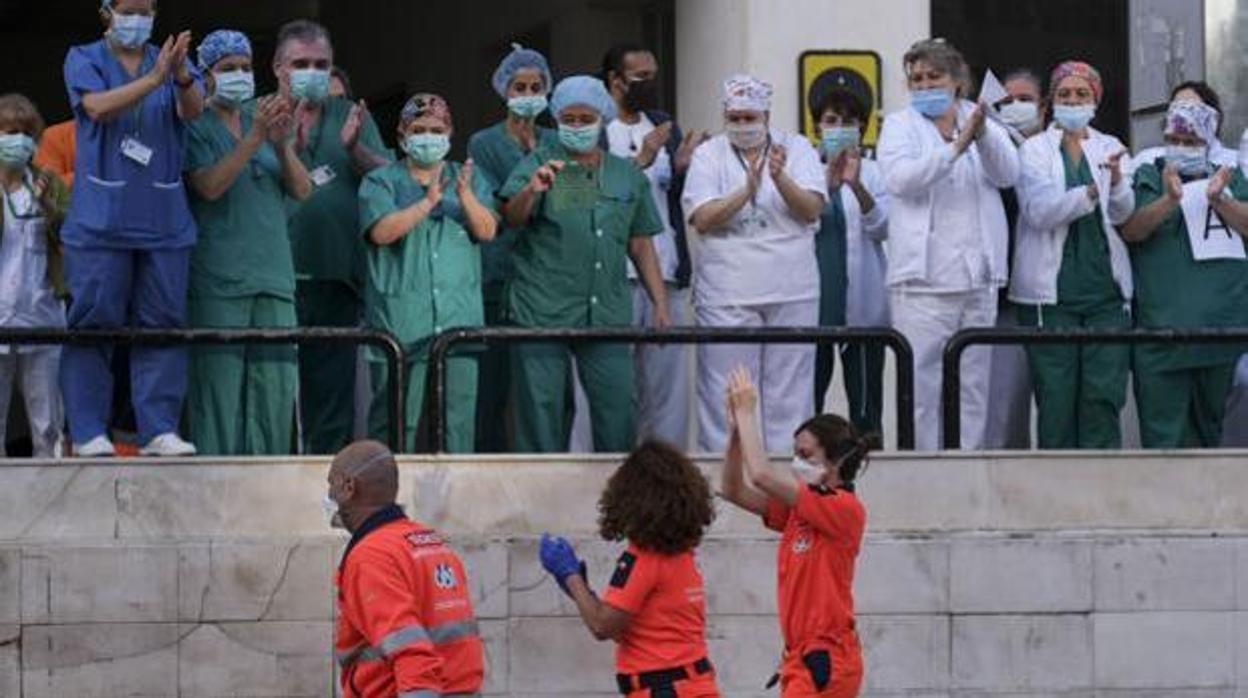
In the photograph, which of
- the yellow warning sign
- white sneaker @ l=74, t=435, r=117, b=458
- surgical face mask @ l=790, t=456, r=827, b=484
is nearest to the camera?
surgical face mask @ l=790, t=456, r=827, b=484

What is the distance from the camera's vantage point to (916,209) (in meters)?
14.1

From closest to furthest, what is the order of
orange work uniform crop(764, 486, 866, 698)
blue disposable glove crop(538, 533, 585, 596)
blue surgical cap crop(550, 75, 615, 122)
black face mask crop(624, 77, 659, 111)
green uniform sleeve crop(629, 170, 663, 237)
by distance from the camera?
blue disposable glove crop(538, 533, 585, 596) < orange work uniform crop(764, 486, 866, 698) < blue surgical cap crop(550, 75, 615, 122) < green uniform sleeve crop(629, 170, 663, 237) < black face mask crop(624, 77, 659, 111)

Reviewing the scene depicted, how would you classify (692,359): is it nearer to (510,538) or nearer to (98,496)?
(510,538)

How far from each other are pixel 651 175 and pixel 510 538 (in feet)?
7.44

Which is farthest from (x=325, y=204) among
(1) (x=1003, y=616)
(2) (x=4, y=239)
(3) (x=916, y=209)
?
(1) (x=1003, y=616)

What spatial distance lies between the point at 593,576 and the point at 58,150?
3.24 metres

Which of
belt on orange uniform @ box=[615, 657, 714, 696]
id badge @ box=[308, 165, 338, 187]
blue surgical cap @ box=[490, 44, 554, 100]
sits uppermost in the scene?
blue surgical cap @ box=[490, 44, 554, 100]

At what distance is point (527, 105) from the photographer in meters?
14.1

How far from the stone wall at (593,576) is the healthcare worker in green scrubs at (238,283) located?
287 mm

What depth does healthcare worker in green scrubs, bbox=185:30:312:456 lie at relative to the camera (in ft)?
42.9

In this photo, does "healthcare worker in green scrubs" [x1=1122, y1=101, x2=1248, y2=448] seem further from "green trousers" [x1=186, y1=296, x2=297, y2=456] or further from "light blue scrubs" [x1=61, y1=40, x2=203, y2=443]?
"light blue scrubs" [x1=61, y1=40, x2=203, y2=443]

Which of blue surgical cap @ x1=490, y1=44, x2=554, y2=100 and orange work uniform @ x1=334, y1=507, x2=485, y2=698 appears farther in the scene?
blue surgical cap @ x1=490, y1=44, x2=554, y2=100

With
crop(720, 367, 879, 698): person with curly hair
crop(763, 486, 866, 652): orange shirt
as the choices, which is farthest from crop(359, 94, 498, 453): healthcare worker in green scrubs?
crop(763, 486, 866, 652): orange shirt

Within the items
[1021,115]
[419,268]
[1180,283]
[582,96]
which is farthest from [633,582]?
[1021,115]
